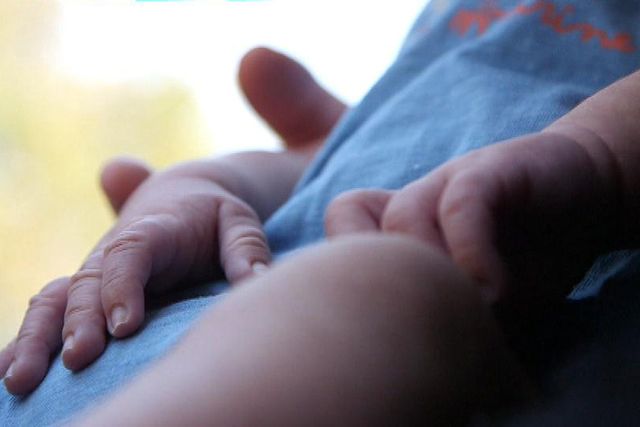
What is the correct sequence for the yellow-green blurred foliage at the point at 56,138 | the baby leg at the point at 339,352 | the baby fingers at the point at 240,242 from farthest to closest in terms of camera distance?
the yellow-green blurred foliage at the point at 56,138 → the baby fingers at the point at 240,242 → the baby leg at the point at 339,352

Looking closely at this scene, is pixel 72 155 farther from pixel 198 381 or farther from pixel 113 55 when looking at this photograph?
pixel 198 381

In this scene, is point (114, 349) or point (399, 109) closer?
point (114, 349)

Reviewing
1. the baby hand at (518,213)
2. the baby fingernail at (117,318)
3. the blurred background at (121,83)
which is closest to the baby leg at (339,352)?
the baby hand at (518,213)

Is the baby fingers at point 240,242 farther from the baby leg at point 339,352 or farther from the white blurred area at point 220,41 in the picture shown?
the white blurred area at point 220,41

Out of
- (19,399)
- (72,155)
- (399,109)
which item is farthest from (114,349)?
(72,155)

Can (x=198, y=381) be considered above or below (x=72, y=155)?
above

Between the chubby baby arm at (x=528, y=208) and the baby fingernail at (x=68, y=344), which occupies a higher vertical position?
the chubby baby arm at (x=528, y=208)

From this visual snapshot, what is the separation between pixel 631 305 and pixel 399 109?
277 millimetres

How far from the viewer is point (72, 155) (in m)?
1.02

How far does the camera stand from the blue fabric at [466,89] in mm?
494

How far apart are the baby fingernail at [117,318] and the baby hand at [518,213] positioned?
110 millimetres

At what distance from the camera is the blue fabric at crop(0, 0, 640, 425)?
1.62ft

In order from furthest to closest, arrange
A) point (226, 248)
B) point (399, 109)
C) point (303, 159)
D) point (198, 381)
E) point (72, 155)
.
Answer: point (72, 155)
point (303, 159)
point (399, 109)
point (226, 248)
point (198, 381)

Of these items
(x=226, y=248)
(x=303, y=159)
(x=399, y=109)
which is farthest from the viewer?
(x=303, y=159)
